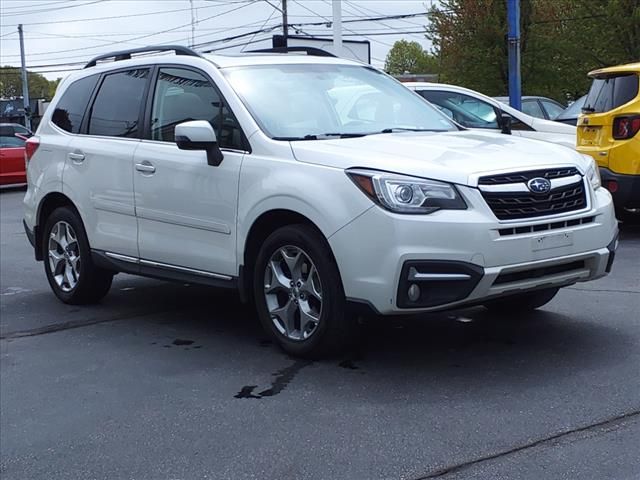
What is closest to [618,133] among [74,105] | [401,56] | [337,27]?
[74,105]

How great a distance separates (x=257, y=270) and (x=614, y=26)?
20.7 metres

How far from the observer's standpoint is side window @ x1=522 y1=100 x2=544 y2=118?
688 inches

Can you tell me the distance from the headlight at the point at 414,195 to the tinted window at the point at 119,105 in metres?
2.48

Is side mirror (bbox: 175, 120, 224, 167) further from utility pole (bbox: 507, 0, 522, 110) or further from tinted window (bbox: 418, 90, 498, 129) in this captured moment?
utility pole (bbox: 507, 0, 522, 110)

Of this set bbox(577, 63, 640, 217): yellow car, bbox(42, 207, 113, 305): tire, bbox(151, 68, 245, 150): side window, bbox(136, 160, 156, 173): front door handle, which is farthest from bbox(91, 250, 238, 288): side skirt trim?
bbox(577, 63, 640, 217): yellow car

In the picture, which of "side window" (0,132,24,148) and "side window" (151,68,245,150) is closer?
"side window" (151,68,245,150)

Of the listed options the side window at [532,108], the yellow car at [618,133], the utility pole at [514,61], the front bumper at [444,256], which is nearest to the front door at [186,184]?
the front bumper at [444,256]

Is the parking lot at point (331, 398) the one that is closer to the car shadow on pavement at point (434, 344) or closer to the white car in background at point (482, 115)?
the car shadow on pavement at point (434, 344)

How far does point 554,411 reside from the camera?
4504 mm

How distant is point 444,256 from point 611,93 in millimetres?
5438

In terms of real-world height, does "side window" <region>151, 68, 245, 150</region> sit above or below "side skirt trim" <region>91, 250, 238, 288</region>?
above

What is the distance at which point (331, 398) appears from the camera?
16.1ft

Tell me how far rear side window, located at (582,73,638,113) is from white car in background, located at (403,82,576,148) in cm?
112

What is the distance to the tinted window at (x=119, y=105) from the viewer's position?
22.5 ft
